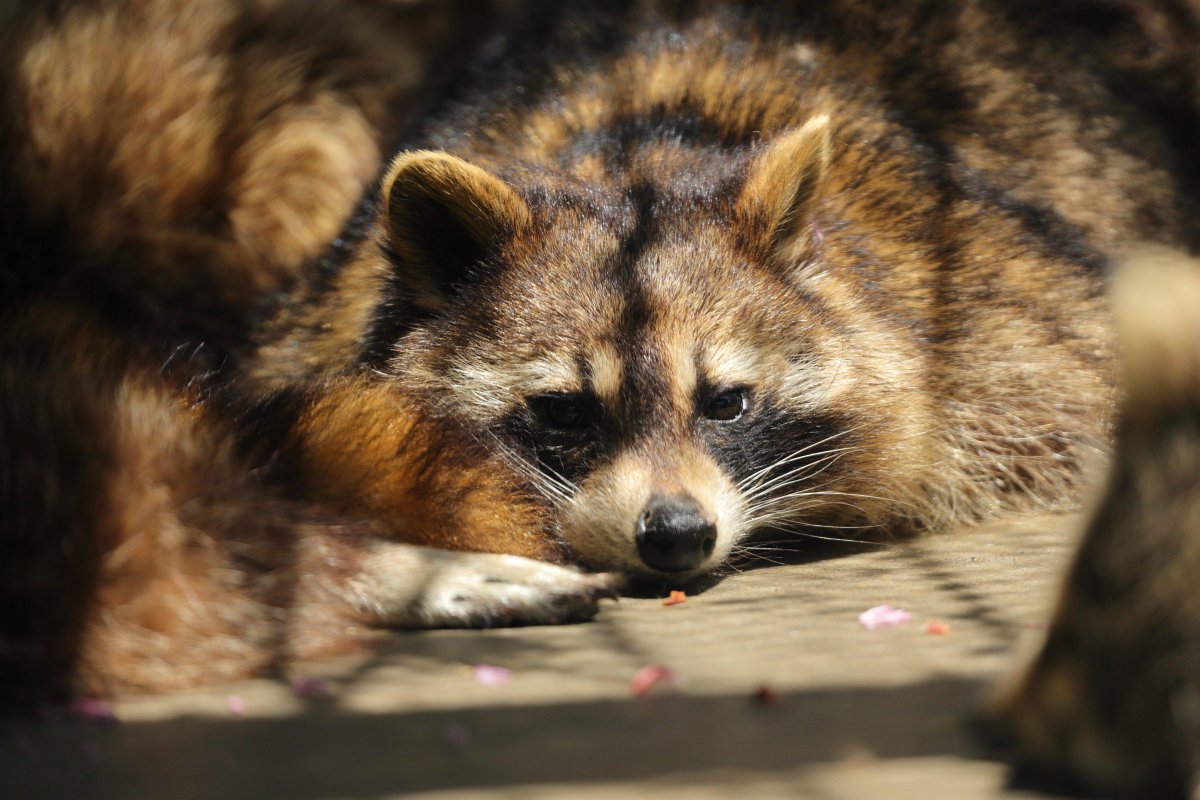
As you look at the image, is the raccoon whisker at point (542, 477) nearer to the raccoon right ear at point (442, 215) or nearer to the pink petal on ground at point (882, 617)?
the raccoon right ear at point (442, 215)

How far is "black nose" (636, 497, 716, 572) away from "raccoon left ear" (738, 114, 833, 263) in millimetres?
858

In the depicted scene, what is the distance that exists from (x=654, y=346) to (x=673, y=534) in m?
0.49

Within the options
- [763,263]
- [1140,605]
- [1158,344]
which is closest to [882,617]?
[1140,605]

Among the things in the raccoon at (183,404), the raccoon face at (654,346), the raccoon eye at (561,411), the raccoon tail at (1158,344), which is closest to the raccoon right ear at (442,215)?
the raccoon face at (654,346)

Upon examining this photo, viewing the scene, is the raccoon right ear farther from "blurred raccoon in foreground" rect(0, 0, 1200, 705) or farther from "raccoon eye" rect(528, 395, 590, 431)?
"raccoon eye" rect(528, 395, 590, 431)

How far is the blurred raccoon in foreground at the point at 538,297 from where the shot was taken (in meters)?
2.40

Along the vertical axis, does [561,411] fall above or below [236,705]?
below

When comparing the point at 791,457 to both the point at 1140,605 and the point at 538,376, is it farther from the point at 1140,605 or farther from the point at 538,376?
the point at 1140,605

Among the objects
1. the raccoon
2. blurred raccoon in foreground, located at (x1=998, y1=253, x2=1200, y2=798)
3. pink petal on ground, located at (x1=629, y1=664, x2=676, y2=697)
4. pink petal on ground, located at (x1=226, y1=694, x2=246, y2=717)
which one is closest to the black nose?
the raccoon

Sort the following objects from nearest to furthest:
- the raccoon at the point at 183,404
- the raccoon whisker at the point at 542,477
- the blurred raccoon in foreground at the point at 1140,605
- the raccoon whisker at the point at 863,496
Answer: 1. the blurred raccoon in foreground at the point at 1140,605
2. the raccoon at the point at 183,404
3. the raccoon whisker at the point at 542,477
4. the raccoon whisker at the point at 863,496

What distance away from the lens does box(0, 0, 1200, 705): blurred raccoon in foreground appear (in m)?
2.40

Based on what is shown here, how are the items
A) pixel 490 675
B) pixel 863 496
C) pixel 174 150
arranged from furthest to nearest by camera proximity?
pixel 174 150 → pixel 863 496 → pixel 490 675

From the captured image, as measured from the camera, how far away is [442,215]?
3402mm

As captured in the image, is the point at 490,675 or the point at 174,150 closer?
the point at 490,675
